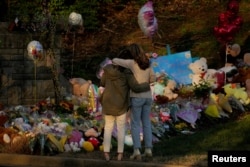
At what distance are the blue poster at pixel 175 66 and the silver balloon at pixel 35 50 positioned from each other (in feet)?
10.1

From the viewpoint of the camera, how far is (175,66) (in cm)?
1616

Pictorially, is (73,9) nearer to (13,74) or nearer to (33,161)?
(13,74)

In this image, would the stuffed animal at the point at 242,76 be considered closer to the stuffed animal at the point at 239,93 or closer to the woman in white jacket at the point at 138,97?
the stuffed animal at the point at 239,93

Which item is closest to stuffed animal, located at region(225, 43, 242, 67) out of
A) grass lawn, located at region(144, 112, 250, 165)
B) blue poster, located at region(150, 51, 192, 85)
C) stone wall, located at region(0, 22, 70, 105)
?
blue poster, located at region(150, 51, 192, 85)

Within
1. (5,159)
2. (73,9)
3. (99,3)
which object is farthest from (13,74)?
(99,3)

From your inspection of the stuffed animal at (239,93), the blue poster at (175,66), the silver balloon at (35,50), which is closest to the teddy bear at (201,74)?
the blue poster at (175,66)

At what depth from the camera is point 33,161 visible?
10812mm

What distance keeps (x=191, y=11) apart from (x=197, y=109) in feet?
31.1

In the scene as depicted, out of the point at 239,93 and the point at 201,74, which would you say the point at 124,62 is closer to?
the point at 239,93

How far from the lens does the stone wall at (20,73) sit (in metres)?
14.8

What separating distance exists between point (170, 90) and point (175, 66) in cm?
116

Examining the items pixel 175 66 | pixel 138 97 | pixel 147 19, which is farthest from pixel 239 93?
pixel 138 97

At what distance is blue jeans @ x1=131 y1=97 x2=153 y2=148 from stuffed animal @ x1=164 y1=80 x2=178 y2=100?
13.2 ft

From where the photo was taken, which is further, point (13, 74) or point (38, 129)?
point (13, 74)
